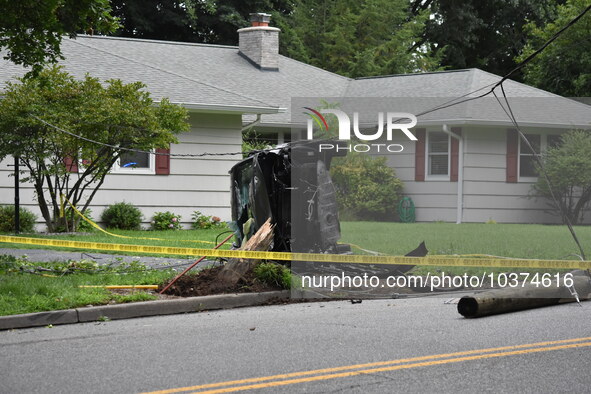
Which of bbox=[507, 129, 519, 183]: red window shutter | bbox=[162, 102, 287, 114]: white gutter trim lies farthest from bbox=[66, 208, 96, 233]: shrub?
bbox=[507, 129, 519, 183]: red window shutter

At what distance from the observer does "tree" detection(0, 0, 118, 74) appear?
1109 centimetres

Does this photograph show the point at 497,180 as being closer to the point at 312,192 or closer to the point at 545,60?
the point at 312,192

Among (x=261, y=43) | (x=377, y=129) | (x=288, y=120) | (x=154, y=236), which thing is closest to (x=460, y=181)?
(x=377, y=129)

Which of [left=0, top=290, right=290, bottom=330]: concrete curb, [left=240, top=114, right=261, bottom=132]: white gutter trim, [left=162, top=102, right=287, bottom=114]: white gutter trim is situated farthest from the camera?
[left=240, top=114, right=261, bottom=132]: white gutter trim

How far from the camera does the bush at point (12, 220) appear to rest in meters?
18.5

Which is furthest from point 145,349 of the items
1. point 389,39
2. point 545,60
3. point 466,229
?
point 389,39

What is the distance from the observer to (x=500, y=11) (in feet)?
131

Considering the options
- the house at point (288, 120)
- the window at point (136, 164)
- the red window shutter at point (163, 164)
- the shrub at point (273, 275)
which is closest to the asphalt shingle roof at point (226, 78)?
the house at point (288, 120)

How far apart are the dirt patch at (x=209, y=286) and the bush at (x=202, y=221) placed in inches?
399

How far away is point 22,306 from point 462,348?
4756mm

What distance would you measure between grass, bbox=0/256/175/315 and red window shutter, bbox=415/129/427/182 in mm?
3548

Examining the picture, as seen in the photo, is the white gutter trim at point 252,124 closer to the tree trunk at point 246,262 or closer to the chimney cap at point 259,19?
the chimney cap at point 259,19

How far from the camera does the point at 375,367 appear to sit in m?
6.38

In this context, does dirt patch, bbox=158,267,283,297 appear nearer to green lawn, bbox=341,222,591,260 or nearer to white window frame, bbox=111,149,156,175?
green lawn, bbox=341,222,591,260
